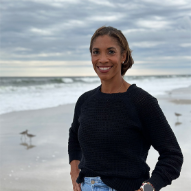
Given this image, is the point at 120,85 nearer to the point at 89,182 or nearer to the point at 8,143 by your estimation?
the point at 89,182

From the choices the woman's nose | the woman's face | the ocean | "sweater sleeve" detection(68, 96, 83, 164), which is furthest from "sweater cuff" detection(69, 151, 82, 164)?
the ocean

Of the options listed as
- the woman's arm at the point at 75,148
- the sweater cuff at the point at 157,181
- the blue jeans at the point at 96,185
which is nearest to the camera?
the sweater cuff at the point at 157,181

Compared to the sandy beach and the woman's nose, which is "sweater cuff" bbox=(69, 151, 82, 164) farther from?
the sandy beach

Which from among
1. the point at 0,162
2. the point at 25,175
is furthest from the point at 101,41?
the point at 0,162

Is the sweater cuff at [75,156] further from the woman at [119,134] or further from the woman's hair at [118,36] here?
the woman's hair at [118,36]

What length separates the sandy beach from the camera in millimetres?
4039

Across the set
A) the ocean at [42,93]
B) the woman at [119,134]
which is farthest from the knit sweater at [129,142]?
the ocean at [42,93]

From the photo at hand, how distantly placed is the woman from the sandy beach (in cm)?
229

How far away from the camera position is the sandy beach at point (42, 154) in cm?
404

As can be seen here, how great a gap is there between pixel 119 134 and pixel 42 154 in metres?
3.84

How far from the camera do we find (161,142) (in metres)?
1.63

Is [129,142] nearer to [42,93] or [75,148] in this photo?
[75,148]

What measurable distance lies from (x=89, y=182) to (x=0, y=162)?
143 inches

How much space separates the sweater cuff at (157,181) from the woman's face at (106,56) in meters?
0.64
